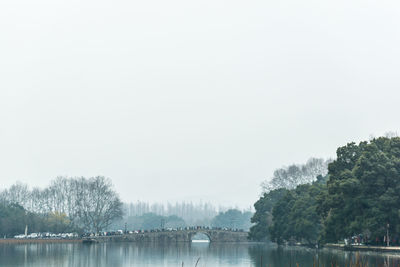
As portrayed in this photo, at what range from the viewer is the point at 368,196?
6594 cm

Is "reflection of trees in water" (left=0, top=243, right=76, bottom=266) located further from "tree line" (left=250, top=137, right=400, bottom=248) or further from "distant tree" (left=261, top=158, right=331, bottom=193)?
"distant tree" (left=261, top=158, right=331, bottom=193)

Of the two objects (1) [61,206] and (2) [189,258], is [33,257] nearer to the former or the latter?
(2) [189,258]

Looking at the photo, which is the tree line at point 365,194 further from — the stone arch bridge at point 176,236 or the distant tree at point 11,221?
the stone arch bridge at point 176,236

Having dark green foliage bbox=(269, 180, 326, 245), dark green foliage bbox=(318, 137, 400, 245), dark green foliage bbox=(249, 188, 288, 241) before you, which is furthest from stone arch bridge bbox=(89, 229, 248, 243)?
dark green foliage bbox=(318, 137, 400, 245)

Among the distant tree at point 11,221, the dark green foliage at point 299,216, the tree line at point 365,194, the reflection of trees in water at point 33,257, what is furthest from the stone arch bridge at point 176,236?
the tree line at point 365,194

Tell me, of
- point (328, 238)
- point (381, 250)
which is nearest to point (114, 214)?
point (328, 238)

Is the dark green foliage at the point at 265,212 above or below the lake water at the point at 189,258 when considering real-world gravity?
above

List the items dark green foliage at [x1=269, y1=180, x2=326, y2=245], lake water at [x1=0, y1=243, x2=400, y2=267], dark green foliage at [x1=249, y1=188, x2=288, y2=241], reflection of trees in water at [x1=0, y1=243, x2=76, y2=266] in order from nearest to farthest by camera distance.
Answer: lake water at [x1=0, y1=243, x2=400, y2=267]
reflection of trees in water at [x1=0, y1=243, x2=76, y2=266]
dark green foliage at [x1=269, y1=180, x2=326, y2=245]
dark green foliage at [x1=249, y1=188, x2=288, y2=241]

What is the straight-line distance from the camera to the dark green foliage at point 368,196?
63.0 m

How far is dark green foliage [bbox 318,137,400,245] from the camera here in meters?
63.0

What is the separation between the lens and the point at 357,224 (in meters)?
64.6

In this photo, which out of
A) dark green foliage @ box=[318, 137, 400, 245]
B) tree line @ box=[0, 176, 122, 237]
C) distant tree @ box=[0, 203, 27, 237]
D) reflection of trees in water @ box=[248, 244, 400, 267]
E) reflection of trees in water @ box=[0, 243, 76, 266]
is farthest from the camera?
tree line @ box=[0, 176, 122, 237]

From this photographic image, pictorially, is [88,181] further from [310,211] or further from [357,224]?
[357,224]

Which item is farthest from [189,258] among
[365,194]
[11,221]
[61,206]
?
[61,206]
